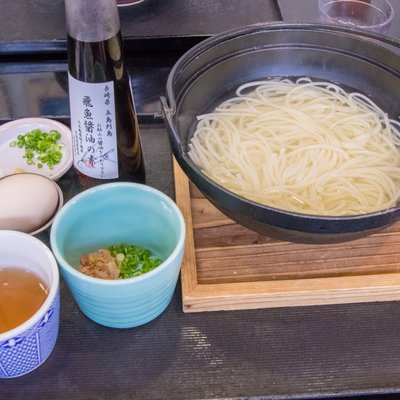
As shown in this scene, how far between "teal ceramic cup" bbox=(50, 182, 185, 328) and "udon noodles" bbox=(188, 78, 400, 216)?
208mm

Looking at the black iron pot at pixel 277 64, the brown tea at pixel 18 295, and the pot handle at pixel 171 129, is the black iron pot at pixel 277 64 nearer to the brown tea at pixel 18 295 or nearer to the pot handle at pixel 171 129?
the pot handle at pixel 171 129

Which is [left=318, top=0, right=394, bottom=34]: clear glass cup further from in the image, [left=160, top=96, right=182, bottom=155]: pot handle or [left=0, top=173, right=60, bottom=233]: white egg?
[left=0, top=173, right=60, bottom=233]: white egg

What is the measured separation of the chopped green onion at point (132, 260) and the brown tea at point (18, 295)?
0.16 m

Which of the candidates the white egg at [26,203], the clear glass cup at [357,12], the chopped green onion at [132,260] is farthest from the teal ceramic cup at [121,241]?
the clear glass cup at [357,12]

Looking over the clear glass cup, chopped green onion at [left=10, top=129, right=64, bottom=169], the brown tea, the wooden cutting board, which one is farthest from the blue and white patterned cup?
the clear glass cup

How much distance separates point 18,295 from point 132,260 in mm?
232

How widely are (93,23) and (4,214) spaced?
45 centimetres

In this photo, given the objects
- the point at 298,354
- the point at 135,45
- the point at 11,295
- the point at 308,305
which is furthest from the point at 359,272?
the point at 135,45

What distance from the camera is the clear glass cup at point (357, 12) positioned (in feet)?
6.45

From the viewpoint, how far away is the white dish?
4.38 ft

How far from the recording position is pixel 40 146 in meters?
1.38

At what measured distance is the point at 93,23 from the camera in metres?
1.04

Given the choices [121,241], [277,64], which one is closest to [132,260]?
[121,241]

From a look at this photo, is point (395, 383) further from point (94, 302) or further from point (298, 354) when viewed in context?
point (94, 302)
